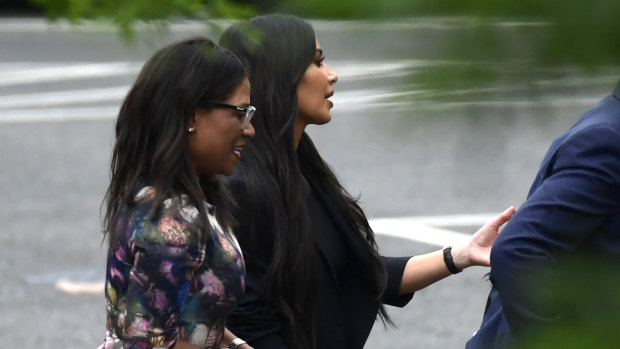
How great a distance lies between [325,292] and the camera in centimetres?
283

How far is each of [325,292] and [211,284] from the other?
51cm

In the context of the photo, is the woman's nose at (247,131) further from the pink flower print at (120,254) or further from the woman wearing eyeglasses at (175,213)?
the pink flower print at (120,254)

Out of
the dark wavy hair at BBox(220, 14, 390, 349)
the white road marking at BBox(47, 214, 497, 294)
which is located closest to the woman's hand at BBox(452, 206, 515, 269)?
the dark wavy hair at BBox(220, 14, 390, 349)

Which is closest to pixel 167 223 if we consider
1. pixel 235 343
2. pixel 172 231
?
pixel 172 231

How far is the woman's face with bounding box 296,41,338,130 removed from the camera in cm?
280

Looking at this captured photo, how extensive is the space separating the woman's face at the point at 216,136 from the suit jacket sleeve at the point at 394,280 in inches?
29.4

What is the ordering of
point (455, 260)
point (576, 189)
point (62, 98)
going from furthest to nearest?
point (62, 98) < point (455, 260) < point (576, 189)

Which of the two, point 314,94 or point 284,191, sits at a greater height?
point 314,94

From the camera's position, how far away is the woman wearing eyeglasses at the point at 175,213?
7.58ft

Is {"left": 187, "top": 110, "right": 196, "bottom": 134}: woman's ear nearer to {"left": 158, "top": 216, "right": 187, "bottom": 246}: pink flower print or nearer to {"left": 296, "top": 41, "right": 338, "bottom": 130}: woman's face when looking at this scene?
{"left": 158, "top": 216, "right": 187, "bottom": 246}: pink flower print

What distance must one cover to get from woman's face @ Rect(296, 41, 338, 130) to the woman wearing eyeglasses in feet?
1.03

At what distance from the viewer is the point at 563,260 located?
511 millimetres

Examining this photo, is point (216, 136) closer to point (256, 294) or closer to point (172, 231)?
point (172, 231)

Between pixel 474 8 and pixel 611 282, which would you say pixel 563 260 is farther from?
pixel 474 8
